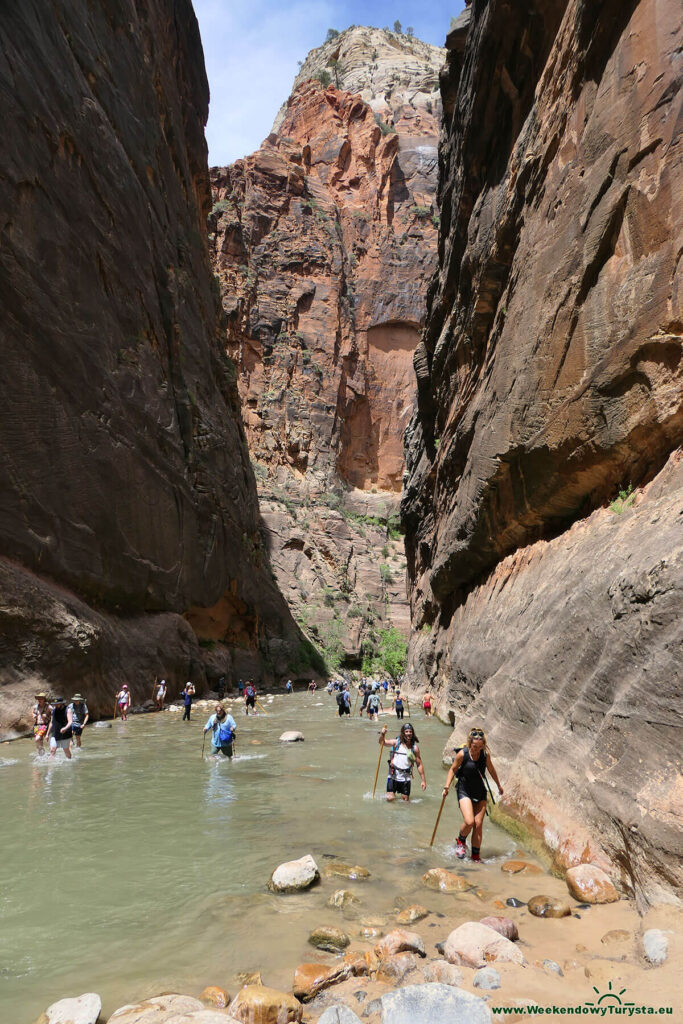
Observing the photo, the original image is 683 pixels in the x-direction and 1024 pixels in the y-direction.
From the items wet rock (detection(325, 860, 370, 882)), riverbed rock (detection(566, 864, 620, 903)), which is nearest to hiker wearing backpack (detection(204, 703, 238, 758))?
wet rock (detection(325, 860, 370, 882))

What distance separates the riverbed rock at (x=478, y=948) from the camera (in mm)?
3928

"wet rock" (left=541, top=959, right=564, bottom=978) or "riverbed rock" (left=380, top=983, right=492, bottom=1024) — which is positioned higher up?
"riverbed rock" (left=380, top=983, right=492, bottom=1024)

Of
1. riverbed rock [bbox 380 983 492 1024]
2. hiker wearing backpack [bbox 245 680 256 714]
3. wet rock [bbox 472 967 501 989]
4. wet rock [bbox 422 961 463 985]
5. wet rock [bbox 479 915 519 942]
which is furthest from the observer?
hiker wearing backpack [bbox 245 680 256 714]

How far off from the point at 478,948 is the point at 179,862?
344cm

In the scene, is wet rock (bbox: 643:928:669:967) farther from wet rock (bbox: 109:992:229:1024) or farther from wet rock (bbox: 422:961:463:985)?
wet rock (bbox: 109:992:229:1024)

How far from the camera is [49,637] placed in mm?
16047

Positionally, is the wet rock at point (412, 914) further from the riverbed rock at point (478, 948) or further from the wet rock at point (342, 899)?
the riverbed rock at point (478, 948)

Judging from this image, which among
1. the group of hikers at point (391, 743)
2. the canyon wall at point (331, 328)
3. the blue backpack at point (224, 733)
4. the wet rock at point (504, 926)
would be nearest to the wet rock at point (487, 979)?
the wet rock at point (504, 926)

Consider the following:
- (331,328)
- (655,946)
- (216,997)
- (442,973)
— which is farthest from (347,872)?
(331,328)

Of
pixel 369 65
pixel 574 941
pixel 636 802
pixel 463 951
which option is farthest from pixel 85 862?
pixel 369 65

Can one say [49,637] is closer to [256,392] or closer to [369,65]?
[256,392]

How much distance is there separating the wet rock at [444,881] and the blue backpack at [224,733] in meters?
7.23

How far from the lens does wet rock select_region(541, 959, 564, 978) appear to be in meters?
3.78

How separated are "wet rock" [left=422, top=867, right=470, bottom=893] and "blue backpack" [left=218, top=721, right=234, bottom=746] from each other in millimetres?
7233
